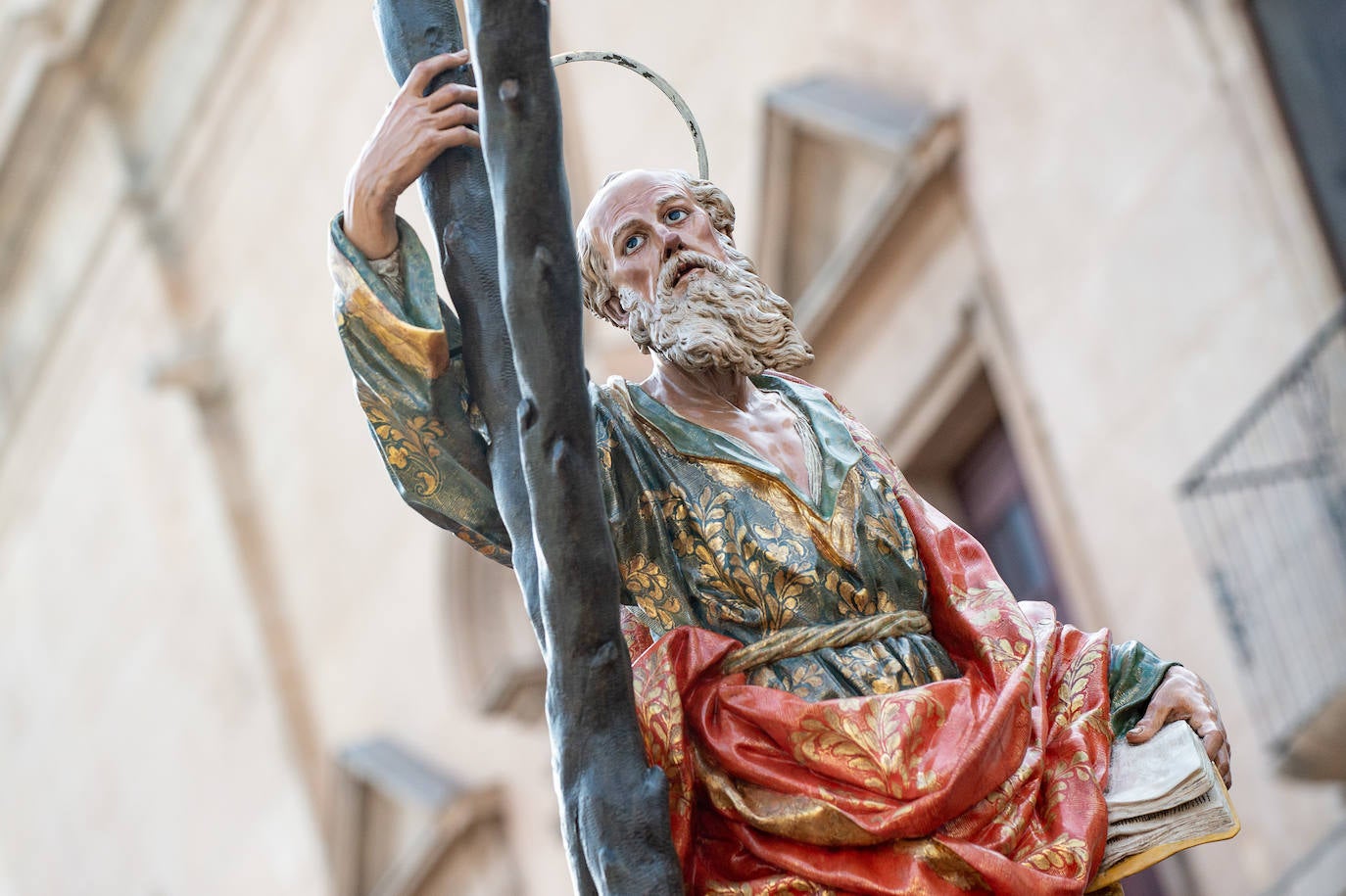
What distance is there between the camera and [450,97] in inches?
139

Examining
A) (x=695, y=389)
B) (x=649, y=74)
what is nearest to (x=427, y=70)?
(x=649, y=74)

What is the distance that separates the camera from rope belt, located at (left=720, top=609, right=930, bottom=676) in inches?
137

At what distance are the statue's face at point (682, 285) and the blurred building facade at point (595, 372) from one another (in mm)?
5306

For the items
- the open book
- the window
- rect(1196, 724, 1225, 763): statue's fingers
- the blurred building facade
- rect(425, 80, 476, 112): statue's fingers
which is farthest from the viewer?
the blurred building facade

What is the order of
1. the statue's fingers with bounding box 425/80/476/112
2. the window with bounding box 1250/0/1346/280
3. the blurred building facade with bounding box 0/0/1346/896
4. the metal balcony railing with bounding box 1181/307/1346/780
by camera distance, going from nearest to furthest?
1. the statue's fingers with bounding box 425/80/476/112
2. the metal balcony railing with bounding box 1181/307/1346/780
3. the window with bounding box 1250/0/1346/280
4. the blurred building facade with bounding box 0/0/1346/896

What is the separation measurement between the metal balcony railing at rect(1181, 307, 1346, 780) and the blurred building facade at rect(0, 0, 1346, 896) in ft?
0.06

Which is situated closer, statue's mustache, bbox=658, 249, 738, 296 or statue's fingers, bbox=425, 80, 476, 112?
statue's fingers, bbox=425, 80, 476, 112

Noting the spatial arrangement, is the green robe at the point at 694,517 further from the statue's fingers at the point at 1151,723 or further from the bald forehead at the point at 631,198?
the bald forehead at the point at 631,198

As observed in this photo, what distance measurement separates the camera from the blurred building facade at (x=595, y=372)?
9.41m

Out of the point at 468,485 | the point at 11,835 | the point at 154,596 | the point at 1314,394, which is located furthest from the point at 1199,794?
the point at 11,835

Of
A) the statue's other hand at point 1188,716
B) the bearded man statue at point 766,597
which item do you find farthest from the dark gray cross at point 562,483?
the statue's other hand at point 1188,716

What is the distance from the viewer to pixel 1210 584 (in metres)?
9.30

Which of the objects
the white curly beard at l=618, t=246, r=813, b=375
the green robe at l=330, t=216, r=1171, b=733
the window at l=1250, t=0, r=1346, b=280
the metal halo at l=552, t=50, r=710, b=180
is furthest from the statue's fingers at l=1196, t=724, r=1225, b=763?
the window at l=1250, t=0, r=1346, b=280

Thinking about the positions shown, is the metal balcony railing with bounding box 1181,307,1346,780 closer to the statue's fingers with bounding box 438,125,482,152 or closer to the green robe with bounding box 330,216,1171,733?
the green robe with bounding box 330,216,1171,733
